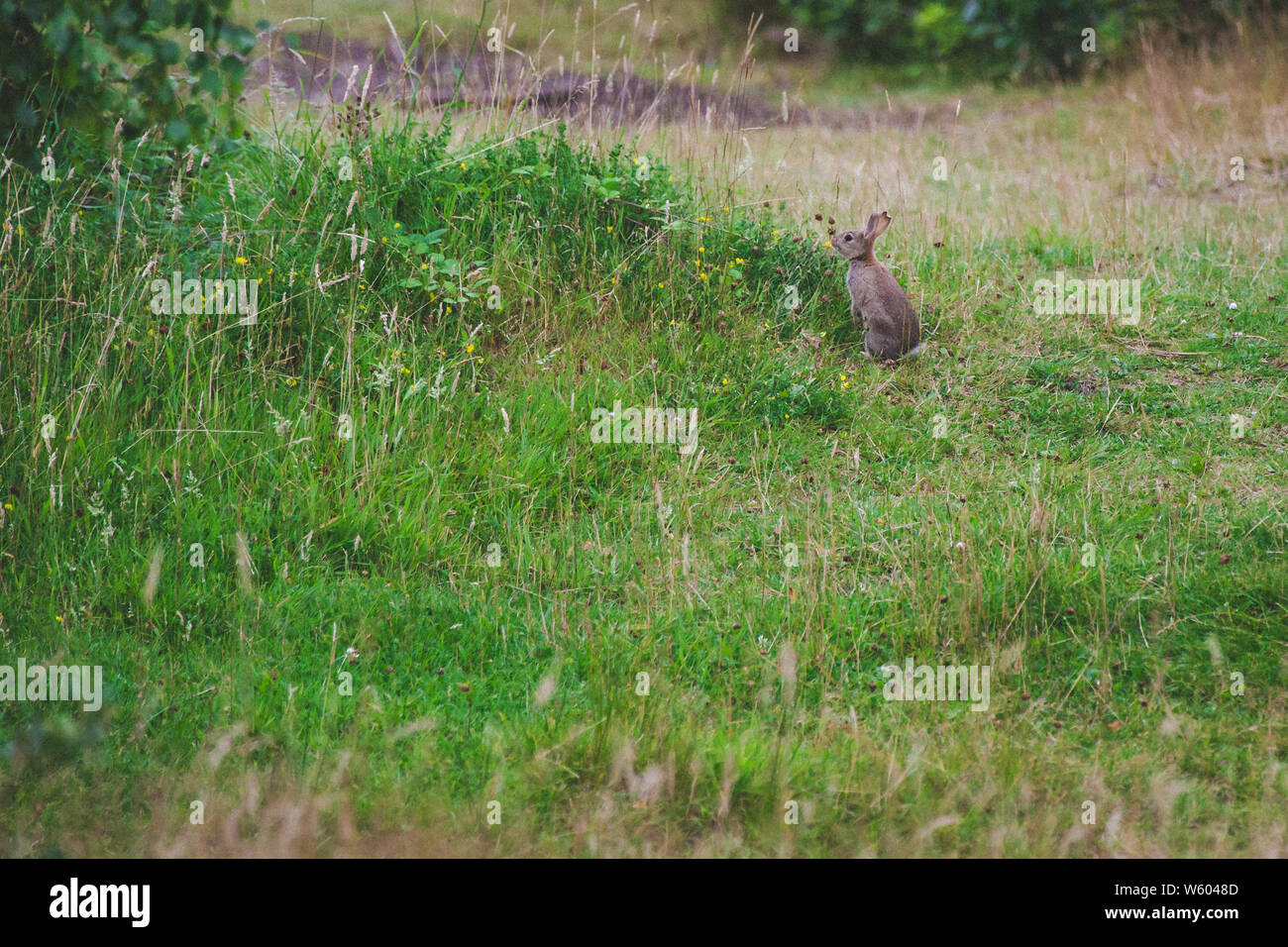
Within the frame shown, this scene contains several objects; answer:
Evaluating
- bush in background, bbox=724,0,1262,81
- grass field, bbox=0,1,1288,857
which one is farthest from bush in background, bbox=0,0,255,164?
bush in background, bbox=724,0,1262,81

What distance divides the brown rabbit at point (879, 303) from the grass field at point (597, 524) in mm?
237

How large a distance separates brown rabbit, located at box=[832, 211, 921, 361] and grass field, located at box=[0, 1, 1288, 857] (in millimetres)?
237

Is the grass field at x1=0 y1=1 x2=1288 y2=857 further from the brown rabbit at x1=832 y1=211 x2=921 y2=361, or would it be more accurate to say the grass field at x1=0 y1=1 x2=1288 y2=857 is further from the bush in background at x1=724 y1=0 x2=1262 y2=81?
the bush in background at x1=724 y1=0 x2=1262 y2=81

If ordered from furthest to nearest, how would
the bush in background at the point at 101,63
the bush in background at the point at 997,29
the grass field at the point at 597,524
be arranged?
the bush in background at the point at 997,29
the bush in background at the point at 101,63
the grass field at the point at 597,524

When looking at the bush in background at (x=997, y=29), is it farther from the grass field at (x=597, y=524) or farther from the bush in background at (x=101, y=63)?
the bush in background at (x=101, y=63)

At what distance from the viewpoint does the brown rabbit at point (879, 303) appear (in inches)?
229

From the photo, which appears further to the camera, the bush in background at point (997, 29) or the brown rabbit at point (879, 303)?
the bush in background at point (997, 29)

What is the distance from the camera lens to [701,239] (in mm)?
6281

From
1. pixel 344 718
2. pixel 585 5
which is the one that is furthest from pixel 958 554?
pixel 585 5

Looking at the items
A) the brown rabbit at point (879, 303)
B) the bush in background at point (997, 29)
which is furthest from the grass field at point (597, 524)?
the bush in background at point (997, 29)

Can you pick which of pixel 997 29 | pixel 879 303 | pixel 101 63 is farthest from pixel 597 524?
pixel 997 29

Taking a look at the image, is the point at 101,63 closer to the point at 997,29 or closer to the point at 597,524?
the point at 597,524

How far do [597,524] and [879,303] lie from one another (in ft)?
7.18

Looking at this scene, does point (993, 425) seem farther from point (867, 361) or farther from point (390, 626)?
point (390, 626)
